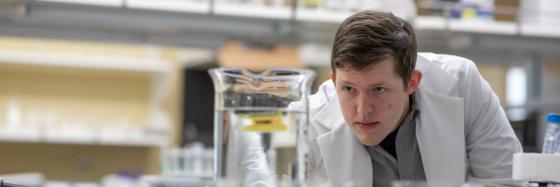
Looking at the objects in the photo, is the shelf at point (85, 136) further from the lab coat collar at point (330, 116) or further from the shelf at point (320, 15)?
the lab coat collar at point (330, 116)

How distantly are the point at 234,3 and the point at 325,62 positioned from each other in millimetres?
2217

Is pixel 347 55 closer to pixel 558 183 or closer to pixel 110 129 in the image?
pixel 558 183

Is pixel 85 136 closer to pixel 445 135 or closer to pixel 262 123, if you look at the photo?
pixel 445 135

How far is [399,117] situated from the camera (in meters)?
1.53

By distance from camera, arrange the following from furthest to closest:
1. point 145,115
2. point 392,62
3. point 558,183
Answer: point 145,115
point 392,62
point 558,183

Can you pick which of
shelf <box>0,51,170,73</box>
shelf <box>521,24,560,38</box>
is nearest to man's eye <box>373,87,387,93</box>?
shelf <box>521,24,560,38</box>

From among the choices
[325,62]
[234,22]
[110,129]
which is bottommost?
[110,129]

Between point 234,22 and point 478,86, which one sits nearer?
point 478,86

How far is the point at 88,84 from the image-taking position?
477 cm

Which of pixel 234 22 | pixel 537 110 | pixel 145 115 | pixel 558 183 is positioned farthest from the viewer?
pixel 145 115

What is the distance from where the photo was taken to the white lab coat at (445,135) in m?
1.56

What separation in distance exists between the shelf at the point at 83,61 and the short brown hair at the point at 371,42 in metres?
3.24

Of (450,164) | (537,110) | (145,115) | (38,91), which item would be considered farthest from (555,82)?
(450,164)

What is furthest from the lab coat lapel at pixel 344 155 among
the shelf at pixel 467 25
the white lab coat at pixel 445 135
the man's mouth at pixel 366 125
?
the shelf at pixel 467 25
